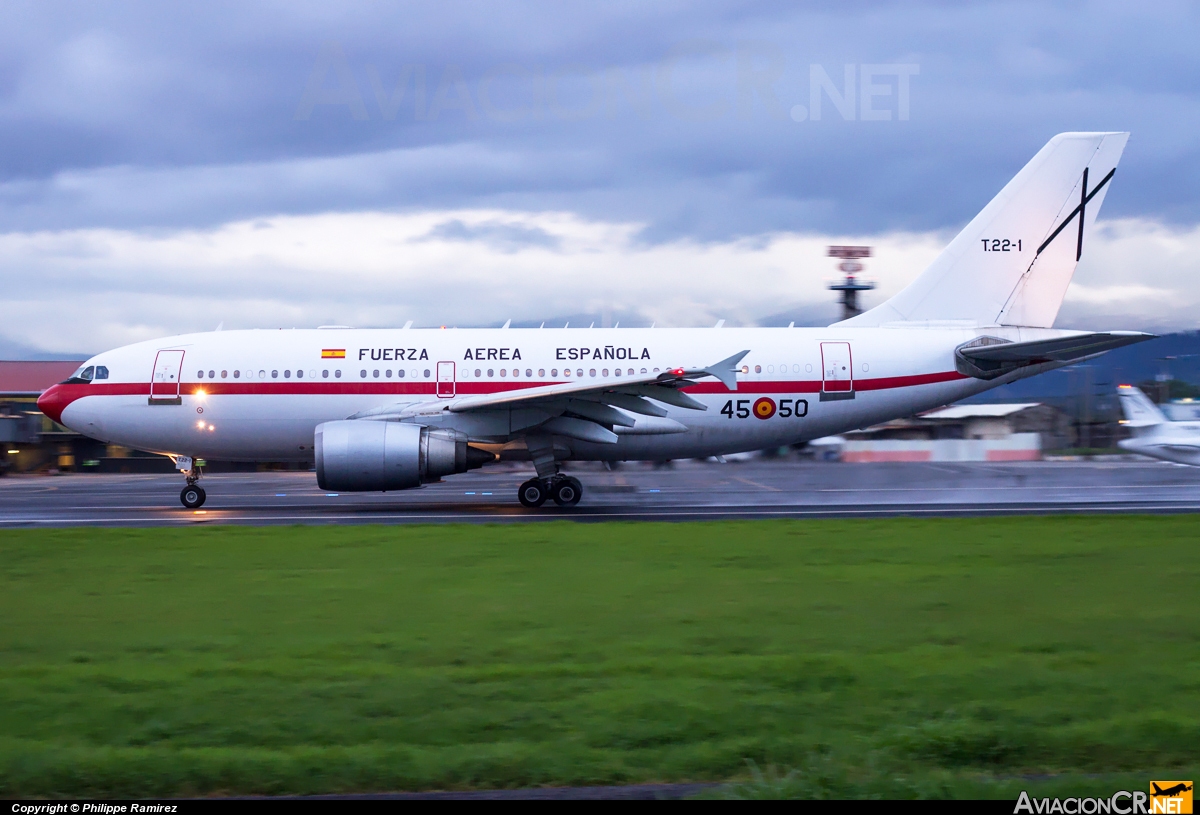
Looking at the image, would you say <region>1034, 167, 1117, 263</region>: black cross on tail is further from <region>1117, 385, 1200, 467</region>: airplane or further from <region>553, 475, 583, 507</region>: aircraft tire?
<region>553, 475, 583, 507</region>: aircraft tire

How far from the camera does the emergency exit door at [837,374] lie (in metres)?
19.5

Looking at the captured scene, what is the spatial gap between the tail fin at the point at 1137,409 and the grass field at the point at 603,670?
1952 centimetres

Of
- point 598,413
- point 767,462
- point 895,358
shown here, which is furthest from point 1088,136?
point 767,462

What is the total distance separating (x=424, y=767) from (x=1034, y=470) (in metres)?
29.5

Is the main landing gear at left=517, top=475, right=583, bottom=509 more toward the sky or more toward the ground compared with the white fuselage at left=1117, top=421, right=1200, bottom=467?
more toward the ground

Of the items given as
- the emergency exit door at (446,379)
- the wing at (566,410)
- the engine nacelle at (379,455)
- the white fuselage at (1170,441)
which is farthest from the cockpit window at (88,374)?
the white fuselage at (1170,441)

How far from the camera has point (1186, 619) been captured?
26.3 ft

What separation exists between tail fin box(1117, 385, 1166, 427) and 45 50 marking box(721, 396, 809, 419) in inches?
553

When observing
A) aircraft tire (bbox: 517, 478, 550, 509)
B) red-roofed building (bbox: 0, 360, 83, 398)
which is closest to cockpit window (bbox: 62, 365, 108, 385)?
aircraft tire (bbox: 517, 478, 550, 509)

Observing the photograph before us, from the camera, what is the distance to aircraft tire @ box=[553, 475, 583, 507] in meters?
19.2

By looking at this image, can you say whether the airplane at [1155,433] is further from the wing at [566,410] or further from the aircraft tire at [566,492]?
the aircraft tire at [566,492]

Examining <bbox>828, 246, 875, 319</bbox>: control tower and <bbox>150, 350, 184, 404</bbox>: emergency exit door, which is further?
<bbox>828, 246, 875, 319</bbox>: control tower

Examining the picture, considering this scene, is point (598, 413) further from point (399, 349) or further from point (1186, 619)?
point (1186, 619)

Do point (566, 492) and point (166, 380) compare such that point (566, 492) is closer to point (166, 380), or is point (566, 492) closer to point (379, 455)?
point (379, 455)
